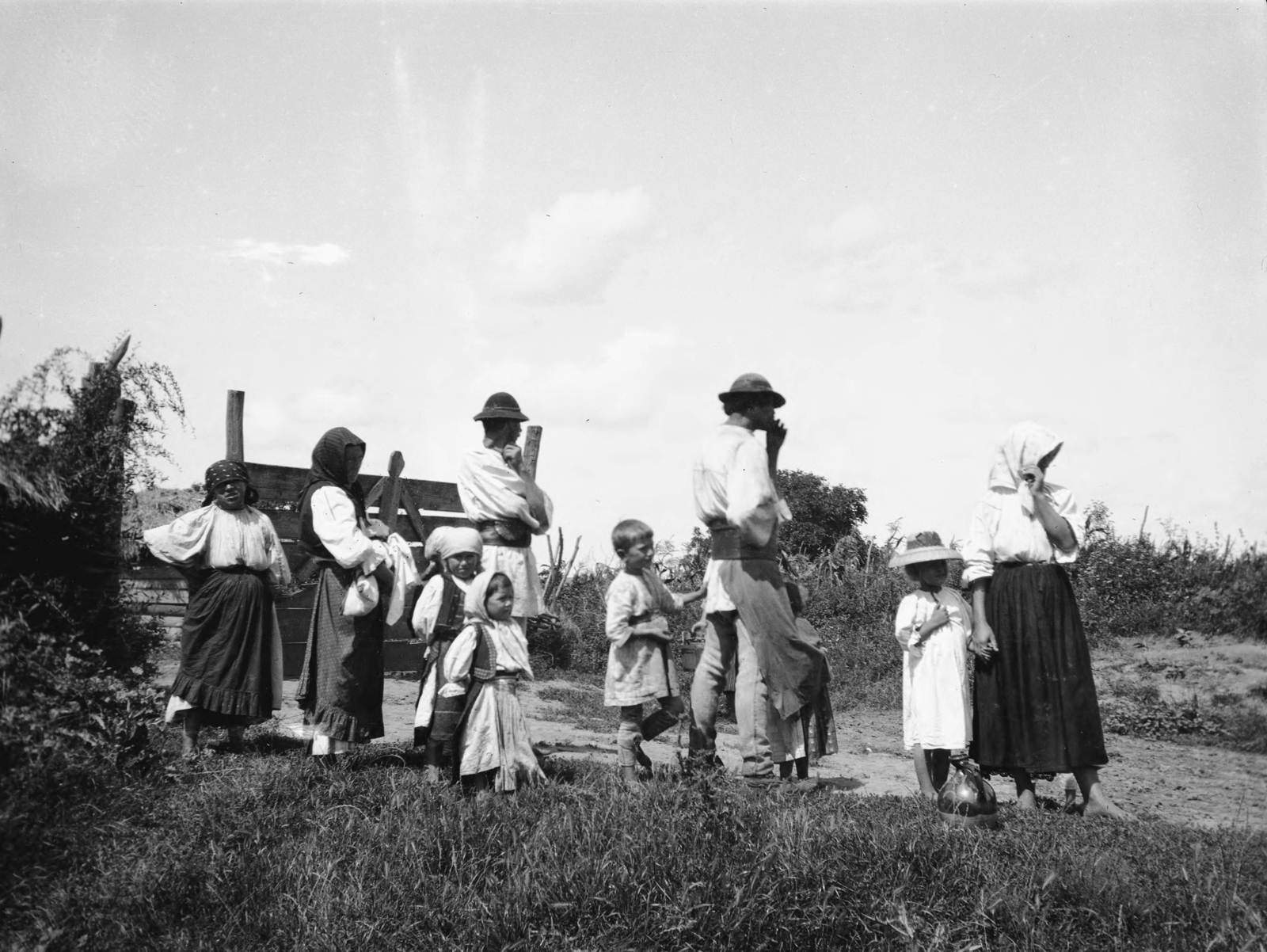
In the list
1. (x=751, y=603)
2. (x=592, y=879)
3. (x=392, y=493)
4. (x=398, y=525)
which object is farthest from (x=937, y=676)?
(x=398, y=525)

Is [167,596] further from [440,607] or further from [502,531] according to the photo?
[440,607]

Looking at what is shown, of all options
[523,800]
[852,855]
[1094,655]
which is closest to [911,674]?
[852,855]

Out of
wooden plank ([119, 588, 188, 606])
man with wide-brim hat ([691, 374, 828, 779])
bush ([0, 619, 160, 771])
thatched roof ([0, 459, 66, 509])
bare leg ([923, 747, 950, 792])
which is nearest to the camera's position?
bush ([0, 619, 160, 771])

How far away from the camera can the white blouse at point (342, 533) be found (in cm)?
619

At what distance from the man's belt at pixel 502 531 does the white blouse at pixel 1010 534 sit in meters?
2.67

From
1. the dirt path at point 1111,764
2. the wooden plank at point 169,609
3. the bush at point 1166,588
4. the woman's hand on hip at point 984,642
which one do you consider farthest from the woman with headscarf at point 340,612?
the bush at point 1166,588

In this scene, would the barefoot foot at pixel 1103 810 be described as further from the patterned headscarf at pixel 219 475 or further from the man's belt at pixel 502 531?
the patterned headscarf at pixel 219 475

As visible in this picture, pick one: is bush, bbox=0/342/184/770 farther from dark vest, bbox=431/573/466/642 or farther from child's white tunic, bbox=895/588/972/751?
child's white tunic, bbox=895/588/972/751

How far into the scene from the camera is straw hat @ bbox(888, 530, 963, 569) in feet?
19.3

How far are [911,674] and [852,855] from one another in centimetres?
183

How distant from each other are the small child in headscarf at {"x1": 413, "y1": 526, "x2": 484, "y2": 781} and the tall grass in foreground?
3.63 ft

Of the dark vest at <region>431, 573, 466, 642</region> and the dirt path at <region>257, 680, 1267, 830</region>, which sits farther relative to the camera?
the dirt path at <region>257, 680, 1267, 830</region>

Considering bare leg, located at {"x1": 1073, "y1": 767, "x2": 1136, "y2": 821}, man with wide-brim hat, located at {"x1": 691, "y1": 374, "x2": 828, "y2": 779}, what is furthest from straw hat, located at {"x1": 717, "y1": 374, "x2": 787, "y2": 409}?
bare leg, located at {"x1": 1073, "y1": 767, "x2": 1136, "y2": 821}

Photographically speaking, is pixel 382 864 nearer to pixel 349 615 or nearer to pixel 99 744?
pixel 99 744
